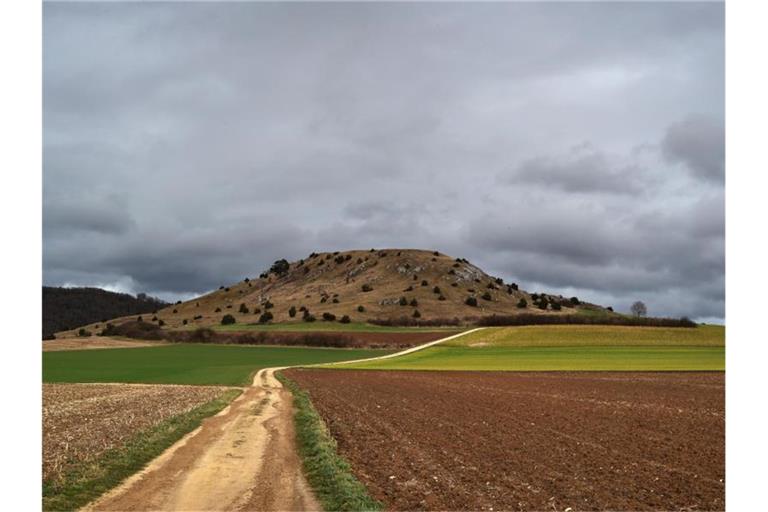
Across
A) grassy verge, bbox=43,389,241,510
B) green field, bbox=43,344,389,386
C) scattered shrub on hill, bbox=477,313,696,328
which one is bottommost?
green field, bbox=43,344,389,386

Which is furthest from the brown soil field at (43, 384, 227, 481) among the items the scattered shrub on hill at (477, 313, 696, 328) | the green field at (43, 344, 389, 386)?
the scattered shrub on hill at (477, 313, 696, 328)

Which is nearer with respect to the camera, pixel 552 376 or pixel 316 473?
pixel 316 473

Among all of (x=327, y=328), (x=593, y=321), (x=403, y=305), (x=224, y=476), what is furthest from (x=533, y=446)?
(x=403, y=305)

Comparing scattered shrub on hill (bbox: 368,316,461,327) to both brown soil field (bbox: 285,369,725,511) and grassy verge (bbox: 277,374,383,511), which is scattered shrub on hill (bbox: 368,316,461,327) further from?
grassy verge (bbox: 277,374,383,511)

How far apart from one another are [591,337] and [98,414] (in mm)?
88638

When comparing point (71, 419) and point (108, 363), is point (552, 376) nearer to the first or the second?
point (71, 419)

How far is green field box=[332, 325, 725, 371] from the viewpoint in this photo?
75.6 meters

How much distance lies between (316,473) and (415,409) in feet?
54.0

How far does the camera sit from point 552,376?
6222 cm

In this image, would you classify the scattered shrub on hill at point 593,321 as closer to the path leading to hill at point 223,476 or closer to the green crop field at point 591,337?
the green crop field at point 591,337

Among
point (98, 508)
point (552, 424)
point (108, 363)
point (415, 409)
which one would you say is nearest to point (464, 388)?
point (415, 409)

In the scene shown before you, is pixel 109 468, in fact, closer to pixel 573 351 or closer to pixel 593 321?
pixel 573 351

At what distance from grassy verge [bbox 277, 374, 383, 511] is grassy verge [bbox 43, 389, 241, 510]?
5.24 m
